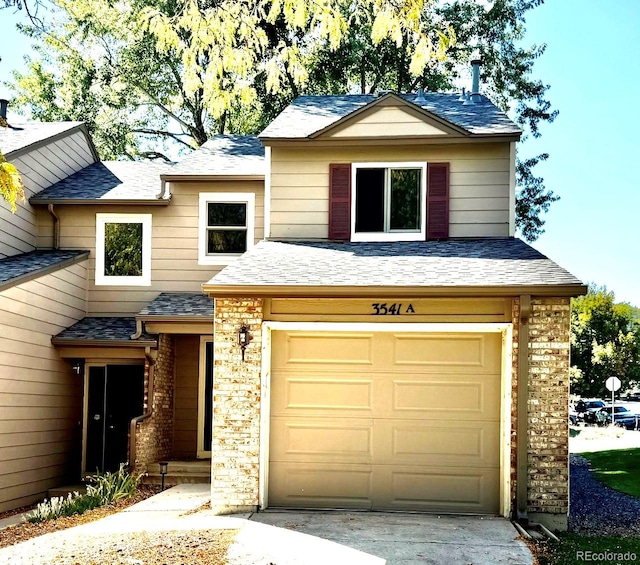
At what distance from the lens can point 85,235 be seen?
14.9 m

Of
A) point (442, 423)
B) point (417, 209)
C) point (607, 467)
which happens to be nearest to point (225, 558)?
point (442, 423)

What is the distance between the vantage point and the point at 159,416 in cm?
1341

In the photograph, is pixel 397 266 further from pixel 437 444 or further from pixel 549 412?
pixel 549 412

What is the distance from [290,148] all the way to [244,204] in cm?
245

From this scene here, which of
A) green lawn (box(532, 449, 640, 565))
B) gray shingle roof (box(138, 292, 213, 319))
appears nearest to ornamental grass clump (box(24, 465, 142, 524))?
gray shingle roof (box(138, 292, 213, 319))

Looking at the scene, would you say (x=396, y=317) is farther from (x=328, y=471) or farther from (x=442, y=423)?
(x=328, y=471)

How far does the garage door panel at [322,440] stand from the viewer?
9.70 meters

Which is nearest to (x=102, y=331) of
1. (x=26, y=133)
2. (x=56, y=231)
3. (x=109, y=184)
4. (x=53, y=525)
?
(x=56, y=231)

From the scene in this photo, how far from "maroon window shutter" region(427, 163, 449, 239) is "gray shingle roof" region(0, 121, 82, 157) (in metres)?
7.76

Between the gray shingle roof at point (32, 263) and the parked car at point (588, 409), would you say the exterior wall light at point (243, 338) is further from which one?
the parked car at point (588, 409)

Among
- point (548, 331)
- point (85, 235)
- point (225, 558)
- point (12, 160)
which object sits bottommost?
point (225, 558)

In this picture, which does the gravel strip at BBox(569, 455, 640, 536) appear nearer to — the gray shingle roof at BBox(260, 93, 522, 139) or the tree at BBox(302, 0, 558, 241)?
the gray shingle roof at BBox(260, 93, 522, 139)

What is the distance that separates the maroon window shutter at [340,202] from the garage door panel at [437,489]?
416cm
